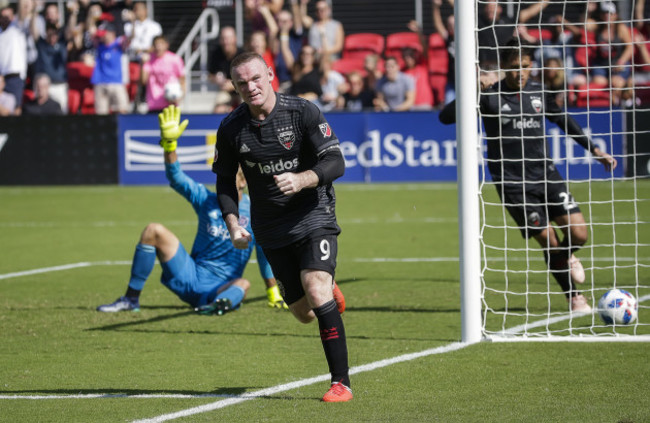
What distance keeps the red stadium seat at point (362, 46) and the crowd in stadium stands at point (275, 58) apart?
0.03m

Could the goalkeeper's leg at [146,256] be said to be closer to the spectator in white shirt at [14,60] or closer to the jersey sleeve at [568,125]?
the jersey sleeve at [568,125]

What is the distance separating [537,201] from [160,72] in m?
14.3

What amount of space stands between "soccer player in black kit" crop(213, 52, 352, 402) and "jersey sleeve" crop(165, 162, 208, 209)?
9.10 ft

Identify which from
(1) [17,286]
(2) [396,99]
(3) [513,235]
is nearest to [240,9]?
(2) [396,99]

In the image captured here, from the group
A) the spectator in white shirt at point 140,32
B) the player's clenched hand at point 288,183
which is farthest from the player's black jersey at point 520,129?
the spectator in white shirt at point 140,32

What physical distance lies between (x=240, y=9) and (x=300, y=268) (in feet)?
67.9

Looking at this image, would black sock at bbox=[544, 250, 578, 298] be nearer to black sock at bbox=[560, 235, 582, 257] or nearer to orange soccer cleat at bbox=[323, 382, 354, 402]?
black sock at bbox=[560, 235, 582, 257]

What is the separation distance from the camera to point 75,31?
77.7 ft

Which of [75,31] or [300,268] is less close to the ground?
[75,31]

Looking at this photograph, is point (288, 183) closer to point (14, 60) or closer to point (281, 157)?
point (281, 157)

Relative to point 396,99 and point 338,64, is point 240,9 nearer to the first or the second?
point 338,64

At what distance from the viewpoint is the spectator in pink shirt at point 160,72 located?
2189cm

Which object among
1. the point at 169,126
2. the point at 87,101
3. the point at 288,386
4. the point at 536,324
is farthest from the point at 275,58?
the point at 288,386

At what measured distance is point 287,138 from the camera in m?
5.91
